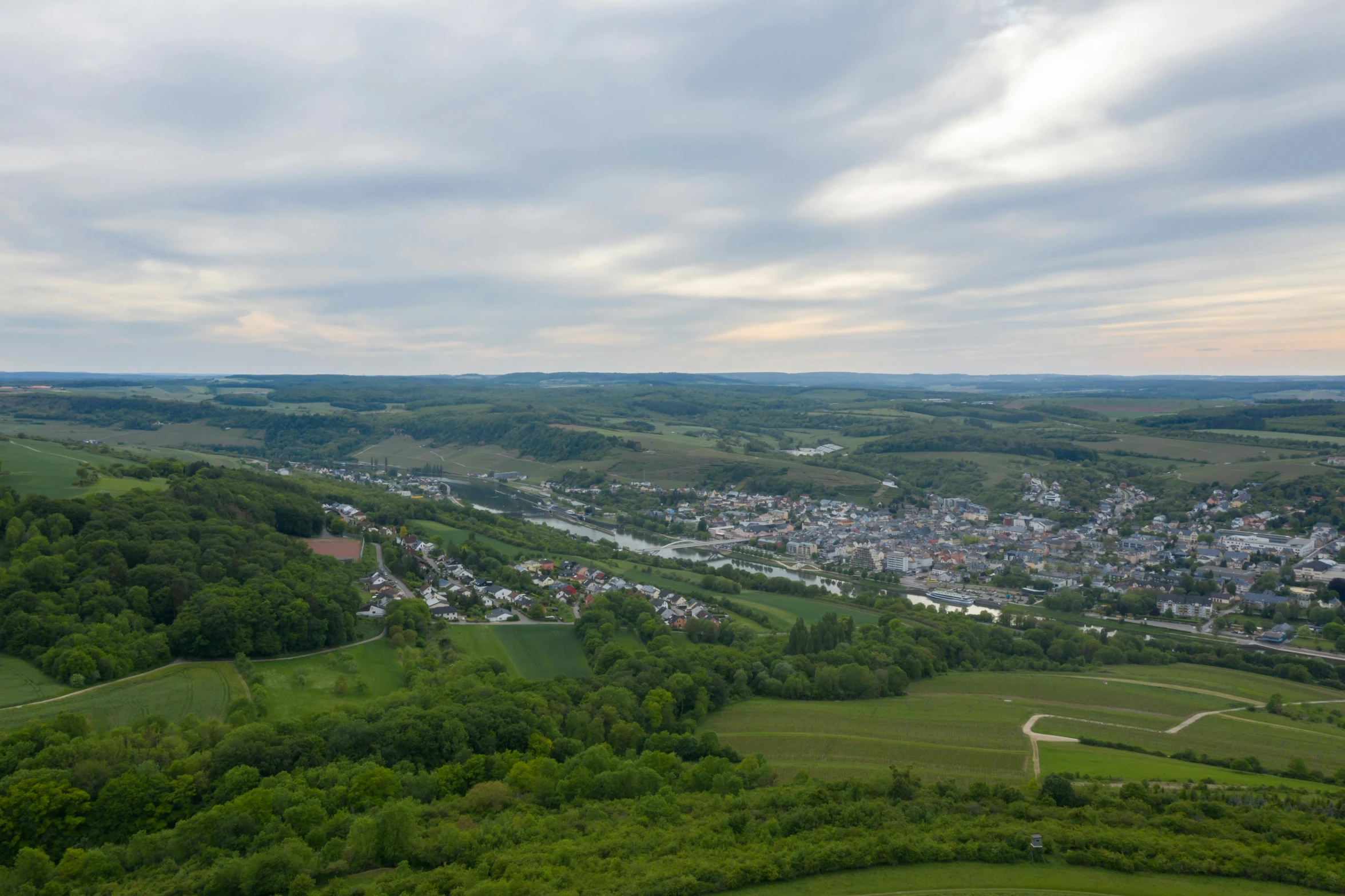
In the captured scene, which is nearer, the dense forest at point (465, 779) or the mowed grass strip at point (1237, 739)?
the dense forest at point (465, 779)

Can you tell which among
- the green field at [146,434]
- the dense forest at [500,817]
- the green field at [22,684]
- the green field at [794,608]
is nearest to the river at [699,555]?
the green field at [794,608]

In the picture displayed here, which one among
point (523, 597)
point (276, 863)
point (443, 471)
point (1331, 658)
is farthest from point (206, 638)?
point (443, 471)

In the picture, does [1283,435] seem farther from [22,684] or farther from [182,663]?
[22,684]

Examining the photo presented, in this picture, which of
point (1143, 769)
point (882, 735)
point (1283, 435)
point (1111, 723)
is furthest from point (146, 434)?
point (1283, 435)

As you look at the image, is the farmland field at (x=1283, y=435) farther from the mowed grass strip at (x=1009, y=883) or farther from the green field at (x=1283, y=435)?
the mowed grass strip at (x=1009, y=883)

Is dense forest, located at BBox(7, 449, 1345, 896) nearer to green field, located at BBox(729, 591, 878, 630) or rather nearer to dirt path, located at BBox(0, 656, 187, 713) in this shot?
dirt path, located at BBox(0, 656, 187, 713)

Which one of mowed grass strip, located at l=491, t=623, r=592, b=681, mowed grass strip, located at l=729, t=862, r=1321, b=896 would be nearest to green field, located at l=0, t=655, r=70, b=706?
mowed grass strip, located at l=491, t=623, r=592, b=681
